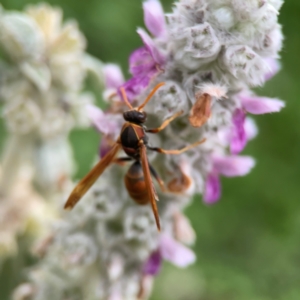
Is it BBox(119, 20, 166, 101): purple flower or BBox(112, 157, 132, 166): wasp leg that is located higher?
BBox(119, 20, 166, 101): purple flower

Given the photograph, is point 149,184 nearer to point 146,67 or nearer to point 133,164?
point 133,164

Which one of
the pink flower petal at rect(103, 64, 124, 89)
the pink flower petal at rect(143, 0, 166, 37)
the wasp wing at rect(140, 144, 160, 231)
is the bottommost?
the wasp wing at rect(140, 144, 160, 231)

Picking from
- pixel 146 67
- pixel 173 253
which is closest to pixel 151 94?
pixel 146 67

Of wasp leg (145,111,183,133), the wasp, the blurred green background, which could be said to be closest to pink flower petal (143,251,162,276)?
the wasp

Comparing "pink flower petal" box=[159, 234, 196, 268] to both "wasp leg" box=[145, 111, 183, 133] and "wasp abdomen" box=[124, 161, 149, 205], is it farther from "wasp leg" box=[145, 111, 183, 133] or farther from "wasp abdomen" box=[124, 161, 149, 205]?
"wasp leg" box=[145, 111, 183, 133]

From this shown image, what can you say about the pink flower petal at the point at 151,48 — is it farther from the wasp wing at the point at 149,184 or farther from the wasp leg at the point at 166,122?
the wasp wing at the point at 149,184

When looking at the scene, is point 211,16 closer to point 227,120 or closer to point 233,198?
point 227,120
